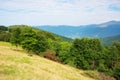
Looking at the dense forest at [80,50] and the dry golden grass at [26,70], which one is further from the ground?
the dry golden grass at [26,70]

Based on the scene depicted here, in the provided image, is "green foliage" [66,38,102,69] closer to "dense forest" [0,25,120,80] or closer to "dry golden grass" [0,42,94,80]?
"dense forest" [0,25,120,80]

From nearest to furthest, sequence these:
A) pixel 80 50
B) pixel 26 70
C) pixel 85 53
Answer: pixel 26 70 → pixel 85 53 → pixel 80 50

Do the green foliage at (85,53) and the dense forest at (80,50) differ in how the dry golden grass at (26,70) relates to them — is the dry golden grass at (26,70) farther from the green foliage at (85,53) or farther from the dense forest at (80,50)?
the green foliage at (85,53)

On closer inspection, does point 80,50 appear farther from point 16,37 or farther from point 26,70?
point 26,70

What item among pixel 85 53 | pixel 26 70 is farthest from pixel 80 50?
pixel 26 70

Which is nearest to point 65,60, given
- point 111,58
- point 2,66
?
point 111,58

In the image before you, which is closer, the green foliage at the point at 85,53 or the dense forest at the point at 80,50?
the dense forest at the point at 80,50

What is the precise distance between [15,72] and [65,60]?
75.3 meters

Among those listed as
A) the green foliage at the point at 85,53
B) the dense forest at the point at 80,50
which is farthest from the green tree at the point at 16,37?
the green foliage at the point at 85,53

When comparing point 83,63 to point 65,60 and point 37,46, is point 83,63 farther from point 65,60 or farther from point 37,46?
point 37,46

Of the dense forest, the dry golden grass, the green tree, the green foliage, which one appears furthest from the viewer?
the green tree

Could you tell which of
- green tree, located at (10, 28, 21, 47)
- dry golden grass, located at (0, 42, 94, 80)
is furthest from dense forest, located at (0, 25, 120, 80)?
dry golden grass, located at (0, 42, 94, 80)

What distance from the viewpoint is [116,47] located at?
99.6 m

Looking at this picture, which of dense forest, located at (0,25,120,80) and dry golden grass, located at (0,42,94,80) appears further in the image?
dense forest, located at (0,25,120,80)
